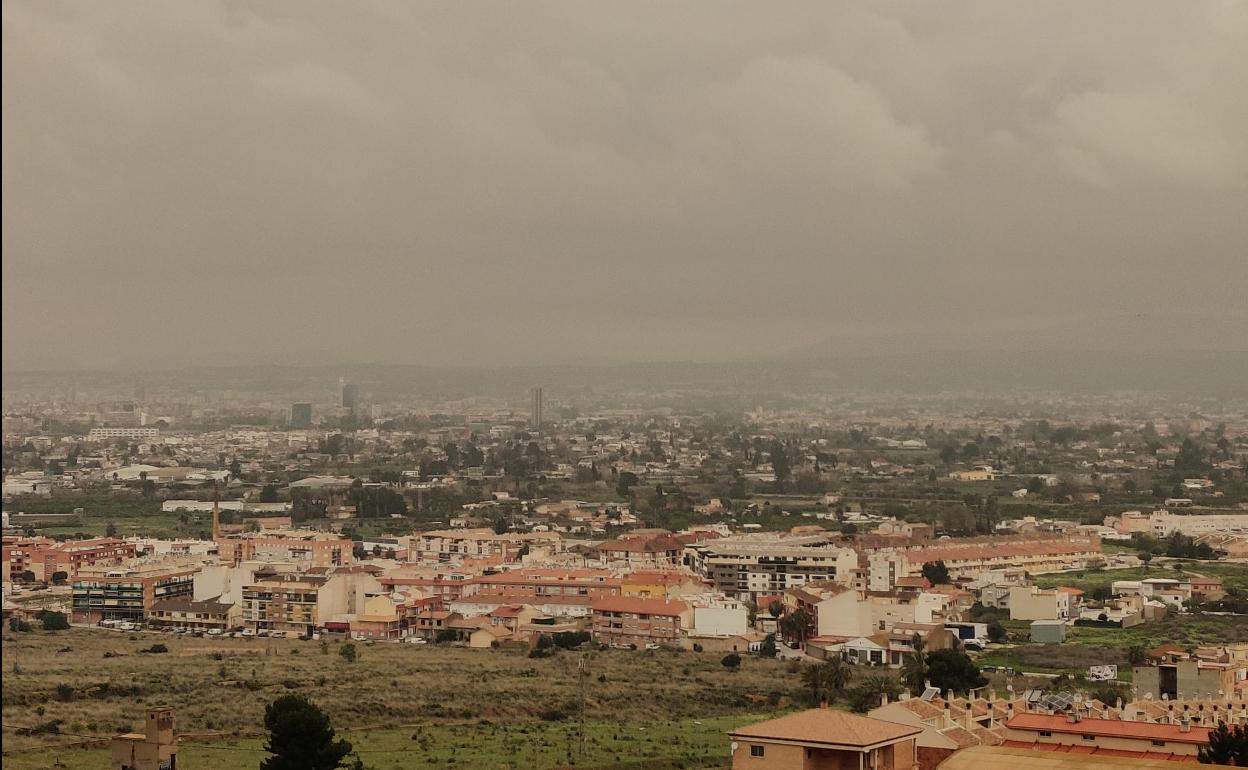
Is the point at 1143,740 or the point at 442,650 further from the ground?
the point at 1143,740

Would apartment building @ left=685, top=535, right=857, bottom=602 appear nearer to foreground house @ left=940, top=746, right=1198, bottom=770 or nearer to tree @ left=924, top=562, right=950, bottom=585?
tree @ left=924, top=562, right=950, bottom=585

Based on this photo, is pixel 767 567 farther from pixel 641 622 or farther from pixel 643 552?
pixel 641 622

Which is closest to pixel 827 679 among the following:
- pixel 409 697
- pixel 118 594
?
pixel 409 697

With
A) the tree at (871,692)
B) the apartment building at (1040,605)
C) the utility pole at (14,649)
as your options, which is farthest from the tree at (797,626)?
the utility pole at (14,649)

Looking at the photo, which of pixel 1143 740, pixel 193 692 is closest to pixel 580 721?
pixel 193 692

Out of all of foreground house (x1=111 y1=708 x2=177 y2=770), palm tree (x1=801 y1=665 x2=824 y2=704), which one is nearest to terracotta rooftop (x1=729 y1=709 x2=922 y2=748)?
foreground house (x1=111 y1=708 x2=177 y2=770)

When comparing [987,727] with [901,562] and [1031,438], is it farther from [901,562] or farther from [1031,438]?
[1031,438]
